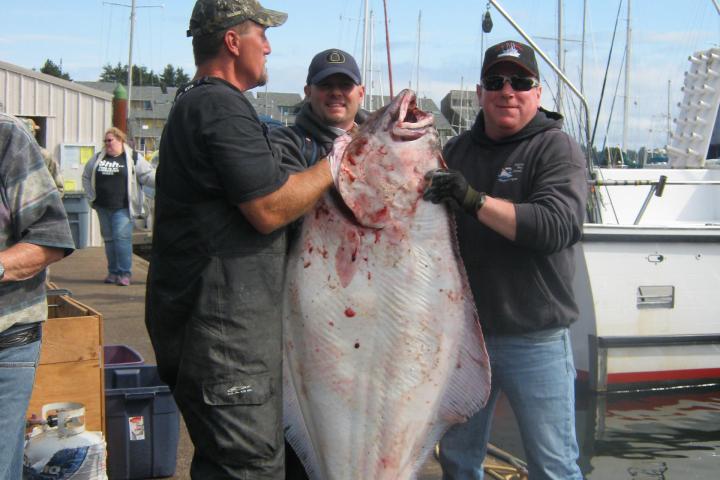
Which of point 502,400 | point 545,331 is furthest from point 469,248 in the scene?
point 502,400

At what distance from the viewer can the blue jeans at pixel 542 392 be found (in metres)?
2.87

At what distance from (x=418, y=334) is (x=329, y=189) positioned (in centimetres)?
50

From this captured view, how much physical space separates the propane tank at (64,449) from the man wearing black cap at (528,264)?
1.53m

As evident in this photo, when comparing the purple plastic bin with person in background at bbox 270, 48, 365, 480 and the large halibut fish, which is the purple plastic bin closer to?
person in background at bbox 270, 48, 365, 480

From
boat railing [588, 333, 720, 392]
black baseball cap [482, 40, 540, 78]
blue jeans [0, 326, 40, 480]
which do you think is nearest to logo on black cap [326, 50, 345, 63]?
black baseball cap [482, 40, 540, 78]

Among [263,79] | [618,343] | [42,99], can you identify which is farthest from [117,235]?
[263,79]

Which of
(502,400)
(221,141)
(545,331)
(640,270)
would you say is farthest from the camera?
(502,400)

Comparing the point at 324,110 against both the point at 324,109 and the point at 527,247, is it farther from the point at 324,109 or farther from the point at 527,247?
the point at 527,247

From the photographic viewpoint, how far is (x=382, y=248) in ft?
8.04

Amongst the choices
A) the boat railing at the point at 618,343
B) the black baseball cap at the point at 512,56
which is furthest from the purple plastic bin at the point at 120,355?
the boat railing at the point at 618,343

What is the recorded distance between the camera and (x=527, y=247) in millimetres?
2760

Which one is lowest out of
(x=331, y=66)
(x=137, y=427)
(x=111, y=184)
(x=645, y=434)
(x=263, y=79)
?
(x=645, y=434)

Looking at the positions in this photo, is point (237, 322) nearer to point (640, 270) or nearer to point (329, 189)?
point (329, 189)

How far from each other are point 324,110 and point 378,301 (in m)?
0.92
